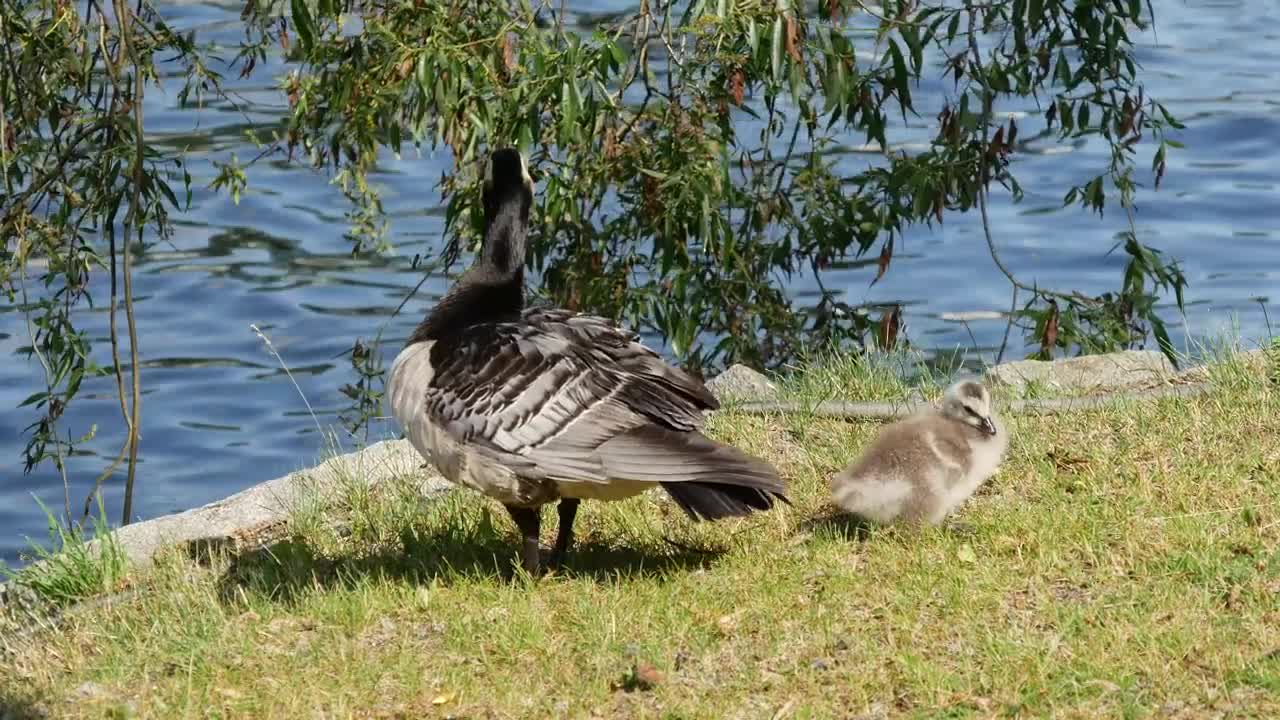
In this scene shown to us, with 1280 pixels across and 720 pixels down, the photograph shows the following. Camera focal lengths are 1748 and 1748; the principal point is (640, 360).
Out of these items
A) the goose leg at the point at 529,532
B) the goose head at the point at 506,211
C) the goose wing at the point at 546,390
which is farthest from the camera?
the goose head at the point at 506,211

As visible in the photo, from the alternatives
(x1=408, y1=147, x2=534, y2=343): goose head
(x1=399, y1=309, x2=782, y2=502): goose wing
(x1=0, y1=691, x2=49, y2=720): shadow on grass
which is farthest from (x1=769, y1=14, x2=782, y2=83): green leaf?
(x1=0, y1=691, x2=49, y2=720): shadow on grass

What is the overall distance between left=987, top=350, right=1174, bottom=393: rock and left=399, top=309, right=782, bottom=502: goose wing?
2.51 meters

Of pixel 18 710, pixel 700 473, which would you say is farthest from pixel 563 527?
pixel 18 710

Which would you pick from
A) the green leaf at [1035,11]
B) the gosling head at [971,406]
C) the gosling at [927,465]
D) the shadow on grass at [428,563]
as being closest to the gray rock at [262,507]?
the shadow on grass at [428,563]

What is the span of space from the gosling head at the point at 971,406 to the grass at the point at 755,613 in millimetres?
357

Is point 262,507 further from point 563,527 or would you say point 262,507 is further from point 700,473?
point 700,473

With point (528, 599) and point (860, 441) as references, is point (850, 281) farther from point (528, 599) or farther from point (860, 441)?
point (528, 599)

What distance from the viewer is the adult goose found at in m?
6.20

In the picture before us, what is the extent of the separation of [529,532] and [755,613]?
102 cm

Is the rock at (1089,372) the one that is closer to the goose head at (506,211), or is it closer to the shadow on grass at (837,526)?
the shadow on grass at (837,526)

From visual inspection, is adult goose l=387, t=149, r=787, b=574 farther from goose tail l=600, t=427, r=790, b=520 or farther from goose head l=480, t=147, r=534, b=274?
goose head l=480, t=147, r=534, b=274

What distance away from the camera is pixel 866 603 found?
6.11 meters

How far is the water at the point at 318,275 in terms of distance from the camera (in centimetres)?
1299

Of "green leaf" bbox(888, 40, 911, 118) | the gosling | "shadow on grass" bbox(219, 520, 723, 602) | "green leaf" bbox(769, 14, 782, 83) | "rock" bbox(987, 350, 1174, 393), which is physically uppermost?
"green leaf" bbox(769, 14, 782, 83)
